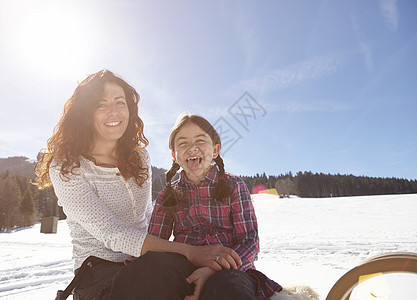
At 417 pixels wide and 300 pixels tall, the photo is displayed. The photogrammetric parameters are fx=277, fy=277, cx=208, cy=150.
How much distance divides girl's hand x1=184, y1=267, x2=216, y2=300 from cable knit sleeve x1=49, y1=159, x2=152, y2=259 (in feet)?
1.36

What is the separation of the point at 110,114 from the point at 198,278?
1.43 meters

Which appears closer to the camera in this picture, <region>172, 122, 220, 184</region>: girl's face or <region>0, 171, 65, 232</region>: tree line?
<region>172, 122, 220, 184</region>: girl's face

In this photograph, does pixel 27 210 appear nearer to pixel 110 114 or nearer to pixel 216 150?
pixel 110 114

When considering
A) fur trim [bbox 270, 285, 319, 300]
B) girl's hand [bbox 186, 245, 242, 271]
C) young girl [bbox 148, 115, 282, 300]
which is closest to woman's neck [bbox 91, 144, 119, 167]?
young girl [bbox 148, 115, 282, 300]

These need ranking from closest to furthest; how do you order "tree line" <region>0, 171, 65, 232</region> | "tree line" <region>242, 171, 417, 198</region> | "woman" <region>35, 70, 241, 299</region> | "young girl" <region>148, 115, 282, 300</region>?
1. "woman" <region>35, 70, 241, 299</region>
2. "young girl" <region>148, 115, 282, 300</region>
3. "tree line" <region>0, 171, 65, 232</region>
4. "tree line" <region>242, 171, 417, 198</region>

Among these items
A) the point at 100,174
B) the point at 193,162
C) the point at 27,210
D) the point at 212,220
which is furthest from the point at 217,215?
the point at 27,210

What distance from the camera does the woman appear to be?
1775mm

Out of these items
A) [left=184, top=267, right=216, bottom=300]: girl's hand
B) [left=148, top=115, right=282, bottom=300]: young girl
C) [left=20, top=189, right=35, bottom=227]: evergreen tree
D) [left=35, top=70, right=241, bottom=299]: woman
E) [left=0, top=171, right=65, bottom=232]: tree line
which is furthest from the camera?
[left=20, top=189, right=35, bottom=227]: evergreen tree

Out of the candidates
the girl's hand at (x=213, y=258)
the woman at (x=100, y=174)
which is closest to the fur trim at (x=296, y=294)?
the girl's hand at (x=213, y=258)

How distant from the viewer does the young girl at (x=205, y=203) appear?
191cm

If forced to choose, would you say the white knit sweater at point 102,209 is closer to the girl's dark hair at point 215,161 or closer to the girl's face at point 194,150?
the girl's dark hair at point 215,161

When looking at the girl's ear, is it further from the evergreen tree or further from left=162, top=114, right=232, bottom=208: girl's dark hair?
the evergreen tree

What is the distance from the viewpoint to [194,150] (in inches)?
84.7

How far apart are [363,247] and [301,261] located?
2.22 metres
